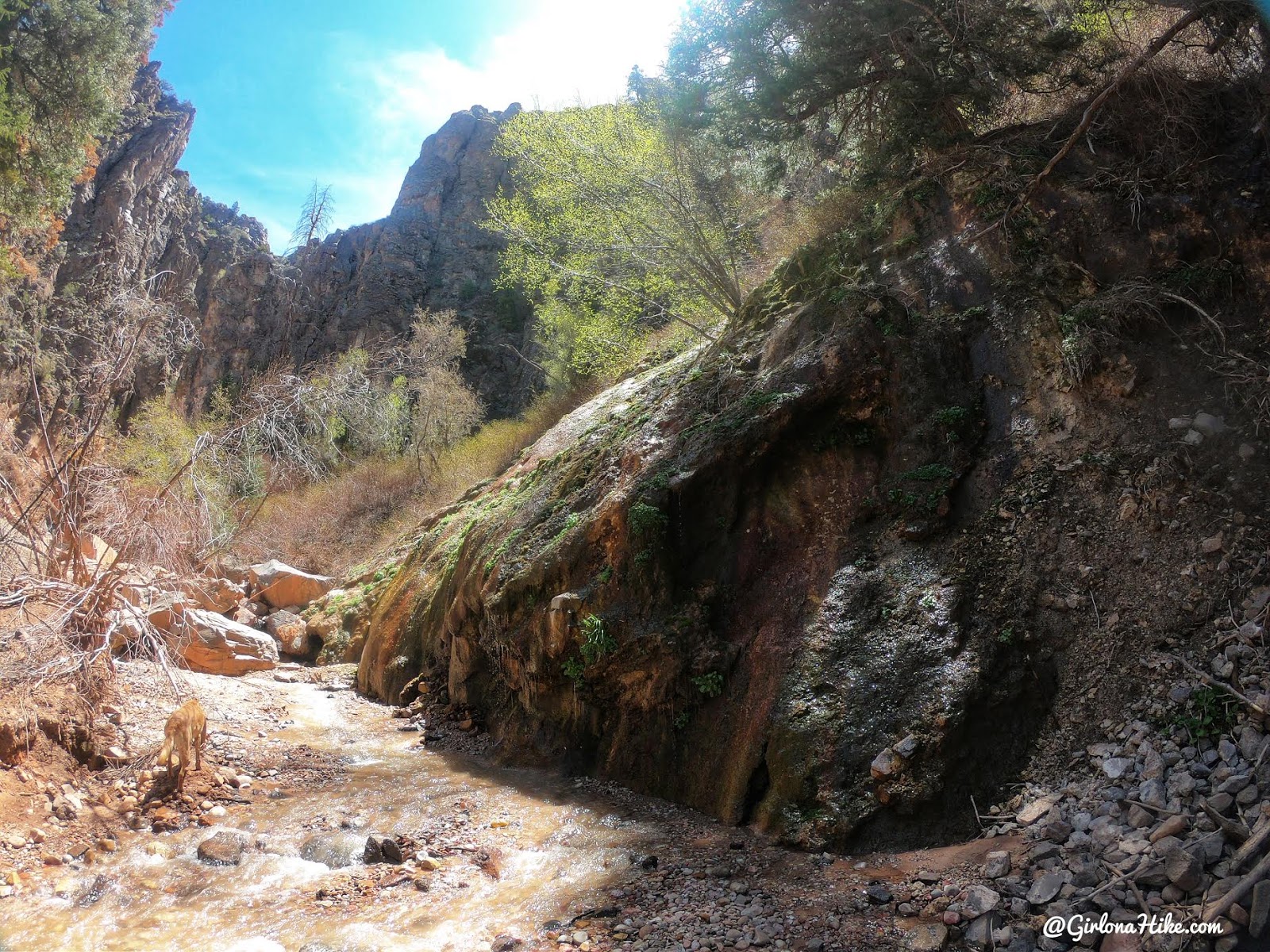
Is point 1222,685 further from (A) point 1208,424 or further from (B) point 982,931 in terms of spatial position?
(A) point 1208,424

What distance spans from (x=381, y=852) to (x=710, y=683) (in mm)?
2939

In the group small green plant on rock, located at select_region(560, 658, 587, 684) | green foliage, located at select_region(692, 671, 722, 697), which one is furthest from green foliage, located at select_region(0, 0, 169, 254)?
green foliage, located at select_region(692, 671, 722, 697)

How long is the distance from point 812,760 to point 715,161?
952cm

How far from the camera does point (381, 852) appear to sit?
5426 mm

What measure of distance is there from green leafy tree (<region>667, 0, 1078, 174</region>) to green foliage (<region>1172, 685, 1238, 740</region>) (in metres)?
6.57

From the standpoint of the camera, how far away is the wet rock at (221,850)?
527cm

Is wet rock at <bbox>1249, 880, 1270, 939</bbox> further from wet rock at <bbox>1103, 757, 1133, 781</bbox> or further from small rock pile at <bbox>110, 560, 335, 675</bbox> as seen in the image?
small rock pile at <bbox>110, 560, 335, 675</bbox>

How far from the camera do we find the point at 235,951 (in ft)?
13.8

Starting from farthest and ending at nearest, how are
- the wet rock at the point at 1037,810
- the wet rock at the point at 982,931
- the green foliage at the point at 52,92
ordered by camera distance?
the green foliage at the point at 52,92
the wet rock at the point at 1037,810
the wet rock at the point at 982,931

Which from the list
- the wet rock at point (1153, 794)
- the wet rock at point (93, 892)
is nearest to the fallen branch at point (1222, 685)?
the wet rock at point (1153, 794)

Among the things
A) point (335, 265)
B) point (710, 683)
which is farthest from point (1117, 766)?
point (335, 265)

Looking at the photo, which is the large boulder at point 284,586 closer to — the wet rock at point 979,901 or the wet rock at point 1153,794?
the wet rock at point 979,901

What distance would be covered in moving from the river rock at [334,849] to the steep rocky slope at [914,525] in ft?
7.79

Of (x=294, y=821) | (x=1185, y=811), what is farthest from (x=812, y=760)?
(x=294, y=821)
